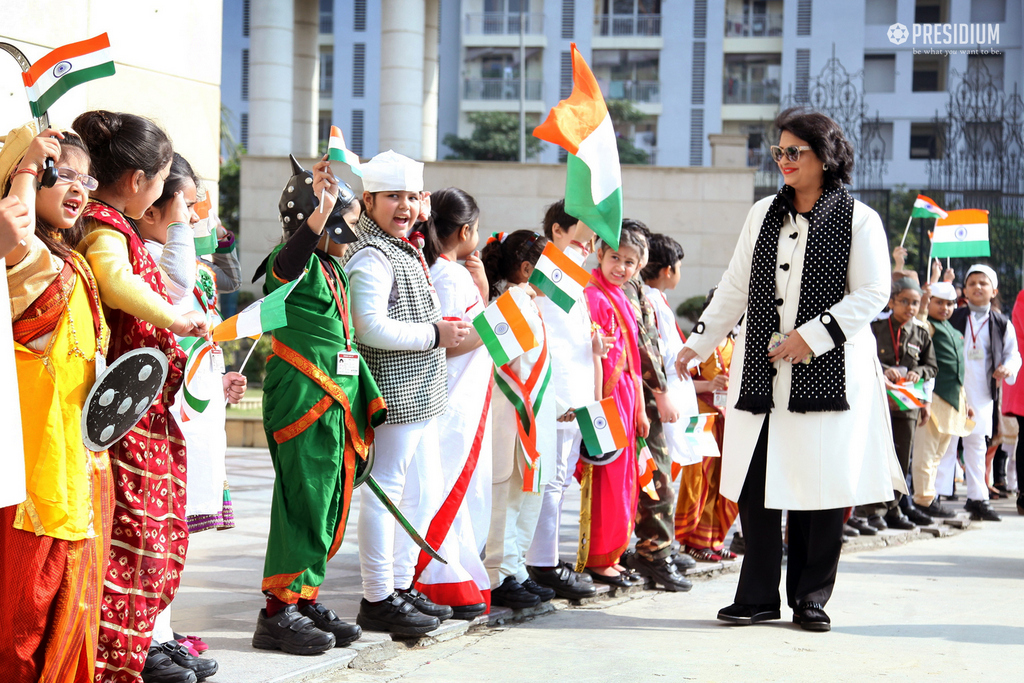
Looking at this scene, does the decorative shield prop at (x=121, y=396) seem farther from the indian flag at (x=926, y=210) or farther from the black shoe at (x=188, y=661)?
the indian flag at (x=926, y=210)

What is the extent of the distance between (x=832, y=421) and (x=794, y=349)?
346 mm

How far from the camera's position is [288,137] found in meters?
25.5

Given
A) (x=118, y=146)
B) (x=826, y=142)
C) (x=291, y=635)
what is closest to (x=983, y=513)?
(x=826, y=142)

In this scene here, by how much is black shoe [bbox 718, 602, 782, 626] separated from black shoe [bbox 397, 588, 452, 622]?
119cm

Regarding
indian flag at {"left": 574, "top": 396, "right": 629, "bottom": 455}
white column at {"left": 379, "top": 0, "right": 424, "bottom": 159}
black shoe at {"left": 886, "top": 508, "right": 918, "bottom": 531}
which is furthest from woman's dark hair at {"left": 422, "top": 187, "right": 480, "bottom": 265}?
white column at {"left": 379, "top": 0, "right": 424, "bottom": 159}

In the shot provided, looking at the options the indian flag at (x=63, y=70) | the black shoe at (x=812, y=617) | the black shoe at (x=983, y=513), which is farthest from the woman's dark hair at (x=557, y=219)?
the black shoe at (x=983, y=513)

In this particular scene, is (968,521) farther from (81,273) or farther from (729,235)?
(729,235)

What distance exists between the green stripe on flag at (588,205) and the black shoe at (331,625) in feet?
5.43

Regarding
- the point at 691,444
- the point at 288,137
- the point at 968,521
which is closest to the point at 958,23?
the point at 288,137

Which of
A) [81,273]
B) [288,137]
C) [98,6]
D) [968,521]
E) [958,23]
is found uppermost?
[958,23]

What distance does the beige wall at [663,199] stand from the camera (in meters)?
21.4

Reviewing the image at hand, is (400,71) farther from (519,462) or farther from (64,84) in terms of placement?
(64,84)

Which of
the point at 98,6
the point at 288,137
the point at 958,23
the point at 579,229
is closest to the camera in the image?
the point at 579,229

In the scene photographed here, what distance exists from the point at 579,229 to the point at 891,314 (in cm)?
430
